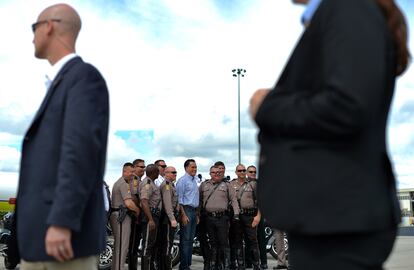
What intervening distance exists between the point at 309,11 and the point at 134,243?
26.4ft

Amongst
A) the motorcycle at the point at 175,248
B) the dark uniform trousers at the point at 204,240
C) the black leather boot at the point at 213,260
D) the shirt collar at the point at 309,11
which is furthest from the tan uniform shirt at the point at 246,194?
the shirt collar at the point at 309,11

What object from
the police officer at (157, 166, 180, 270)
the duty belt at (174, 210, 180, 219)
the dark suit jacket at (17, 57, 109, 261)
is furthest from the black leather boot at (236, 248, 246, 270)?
the dark suit jacket at (17, 57, 109, 261)

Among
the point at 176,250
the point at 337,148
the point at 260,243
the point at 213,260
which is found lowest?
the point at 213,260

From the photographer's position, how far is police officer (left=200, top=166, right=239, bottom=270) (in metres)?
10.6

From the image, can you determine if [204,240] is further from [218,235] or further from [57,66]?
[57,66]

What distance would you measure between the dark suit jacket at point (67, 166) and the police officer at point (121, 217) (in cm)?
657

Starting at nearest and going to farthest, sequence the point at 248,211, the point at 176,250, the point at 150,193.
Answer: the point at 150,193
the point at 248,211
the point at 176,250

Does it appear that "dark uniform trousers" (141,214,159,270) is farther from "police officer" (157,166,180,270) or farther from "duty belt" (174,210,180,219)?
"duty belt" (174,210,180,219)

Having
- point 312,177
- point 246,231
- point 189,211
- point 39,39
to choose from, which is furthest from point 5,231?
point 312,177

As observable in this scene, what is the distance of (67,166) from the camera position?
85.4 inches

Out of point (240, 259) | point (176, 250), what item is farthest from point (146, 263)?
point (240, 259)

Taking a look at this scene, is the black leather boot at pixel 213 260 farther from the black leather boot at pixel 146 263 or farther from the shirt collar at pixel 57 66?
the shirt collar at pixel 57 66

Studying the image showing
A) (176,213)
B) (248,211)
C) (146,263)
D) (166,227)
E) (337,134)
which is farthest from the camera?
(248,211)

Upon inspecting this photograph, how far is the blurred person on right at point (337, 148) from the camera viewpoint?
152cm
